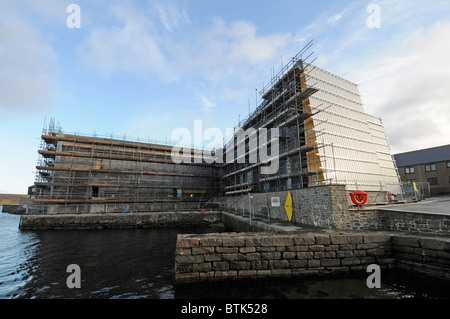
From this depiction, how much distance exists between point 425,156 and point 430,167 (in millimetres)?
3325

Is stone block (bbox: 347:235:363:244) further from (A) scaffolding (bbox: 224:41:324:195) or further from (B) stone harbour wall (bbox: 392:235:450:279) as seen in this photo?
(A) scaffolding (bbox: 224:41:324:195)

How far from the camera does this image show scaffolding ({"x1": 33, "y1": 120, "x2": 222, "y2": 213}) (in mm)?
25844

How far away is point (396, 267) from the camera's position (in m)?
7.68

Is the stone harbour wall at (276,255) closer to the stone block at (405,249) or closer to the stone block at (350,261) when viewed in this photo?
the stone block at (350,261)

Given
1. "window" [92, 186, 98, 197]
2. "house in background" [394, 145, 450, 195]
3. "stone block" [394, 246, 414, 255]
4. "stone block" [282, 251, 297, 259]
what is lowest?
"stone block" [282, 251, 297, 259]

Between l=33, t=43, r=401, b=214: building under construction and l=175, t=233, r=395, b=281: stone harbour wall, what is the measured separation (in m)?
8.17

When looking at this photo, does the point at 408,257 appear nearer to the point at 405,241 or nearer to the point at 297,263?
the point at 405,241

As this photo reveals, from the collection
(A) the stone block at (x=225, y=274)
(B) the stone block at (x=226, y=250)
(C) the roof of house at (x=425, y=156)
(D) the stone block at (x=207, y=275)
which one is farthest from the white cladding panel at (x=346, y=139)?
(C) the roof of house at (x=425, y=156)

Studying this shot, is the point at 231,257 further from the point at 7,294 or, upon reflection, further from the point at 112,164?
the point at 112,164

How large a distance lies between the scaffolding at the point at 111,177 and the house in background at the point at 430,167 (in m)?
37.8

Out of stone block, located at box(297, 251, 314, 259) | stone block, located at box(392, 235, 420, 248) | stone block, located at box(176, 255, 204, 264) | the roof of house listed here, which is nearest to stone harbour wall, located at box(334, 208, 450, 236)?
stone block, located at box(392, 235, 420, 248)

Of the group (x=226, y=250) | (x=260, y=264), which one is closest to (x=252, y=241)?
(x=260, y=264)

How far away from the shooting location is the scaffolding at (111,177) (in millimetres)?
25844
